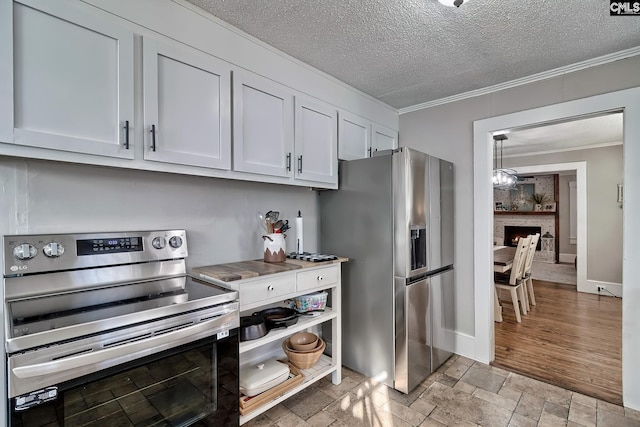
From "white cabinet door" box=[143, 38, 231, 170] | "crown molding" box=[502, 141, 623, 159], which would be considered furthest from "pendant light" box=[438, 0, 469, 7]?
"crown molding" box=[502, 141, 623, 159]

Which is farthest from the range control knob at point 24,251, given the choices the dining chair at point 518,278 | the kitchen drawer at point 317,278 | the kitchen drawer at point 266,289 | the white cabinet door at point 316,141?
the dining chair at point 518,278

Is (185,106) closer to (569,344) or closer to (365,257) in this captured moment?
(365,257)

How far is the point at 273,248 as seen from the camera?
2033 millimetres

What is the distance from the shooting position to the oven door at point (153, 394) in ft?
3.17

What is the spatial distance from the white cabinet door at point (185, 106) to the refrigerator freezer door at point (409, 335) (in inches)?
58.8

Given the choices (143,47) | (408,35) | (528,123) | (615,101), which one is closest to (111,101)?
(143,47)

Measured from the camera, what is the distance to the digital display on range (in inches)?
54.9

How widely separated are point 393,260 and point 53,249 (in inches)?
74.3

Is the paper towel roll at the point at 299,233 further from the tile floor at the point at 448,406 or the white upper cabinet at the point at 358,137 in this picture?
the tile floor at the point at 448,406

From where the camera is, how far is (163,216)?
5.64ft

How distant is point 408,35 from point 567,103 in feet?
4.62

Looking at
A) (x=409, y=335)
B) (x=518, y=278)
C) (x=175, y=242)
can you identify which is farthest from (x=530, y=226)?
(x=175, y=242)

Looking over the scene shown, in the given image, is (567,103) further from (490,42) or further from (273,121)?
(273,121)

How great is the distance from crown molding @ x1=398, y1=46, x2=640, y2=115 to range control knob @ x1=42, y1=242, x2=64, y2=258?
2.96 metres
